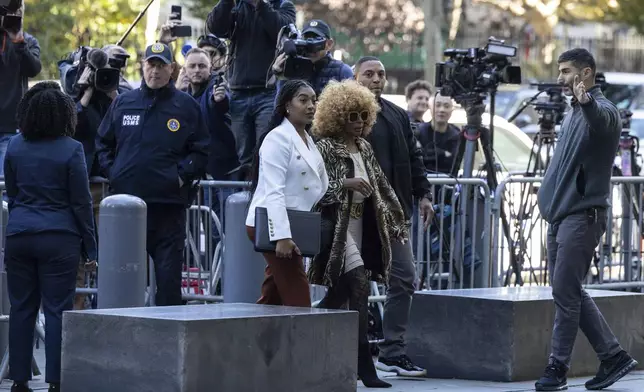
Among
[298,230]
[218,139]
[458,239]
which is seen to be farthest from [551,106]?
[298,230]

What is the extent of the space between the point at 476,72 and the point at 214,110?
96.0 inches

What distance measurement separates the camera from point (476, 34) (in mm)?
47031

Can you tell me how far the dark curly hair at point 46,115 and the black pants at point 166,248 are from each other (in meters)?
1.45

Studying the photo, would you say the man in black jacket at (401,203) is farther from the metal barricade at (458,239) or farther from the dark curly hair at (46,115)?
the dark curly hair at (46,115)

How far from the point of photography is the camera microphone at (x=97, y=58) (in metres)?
11.3

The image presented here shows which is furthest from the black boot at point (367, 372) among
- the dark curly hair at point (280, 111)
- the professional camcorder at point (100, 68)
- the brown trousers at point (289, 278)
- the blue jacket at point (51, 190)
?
the professional camcorder at point (100, 68)

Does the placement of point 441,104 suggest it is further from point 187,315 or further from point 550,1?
point 550,1

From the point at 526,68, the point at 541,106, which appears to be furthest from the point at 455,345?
the point at 526,68

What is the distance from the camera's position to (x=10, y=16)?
11.3 meters

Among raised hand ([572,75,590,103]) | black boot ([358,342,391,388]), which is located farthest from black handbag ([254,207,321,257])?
raised hand ([572,75,590,103])

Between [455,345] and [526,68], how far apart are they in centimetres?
3480

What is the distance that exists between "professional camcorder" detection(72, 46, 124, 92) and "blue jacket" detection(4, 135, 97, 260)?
7.96ft

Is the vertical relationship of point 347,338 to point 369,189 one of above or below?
below

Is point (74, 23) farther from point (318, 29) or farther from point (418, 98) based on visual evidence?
point (318, 29)
